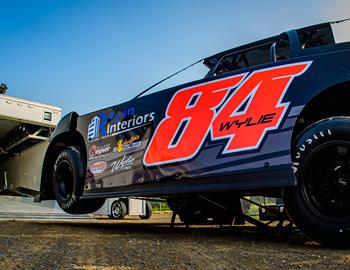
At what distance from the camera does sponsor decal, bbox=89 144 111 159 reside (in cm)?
492

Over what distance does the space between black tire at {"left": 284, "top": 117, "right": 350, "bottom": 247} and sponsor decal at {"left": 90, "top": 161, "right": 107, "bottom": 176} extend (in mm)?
2371

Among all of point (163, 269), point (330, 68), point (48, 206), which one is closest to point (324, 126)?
point (330, 68)

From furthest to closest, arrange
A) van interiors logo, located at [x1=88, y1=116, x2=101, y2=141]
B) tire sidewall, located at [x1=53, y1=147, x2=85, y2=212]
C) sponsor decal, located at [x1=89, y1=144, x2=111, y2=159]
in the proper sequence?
tire sidewall, located at [x1=53, y1=147, x2=85, y2=212]
van interiors logo, located at [x1=88, y1=116, x2=101, y2=141]
sponsor decal, located at [x1=89, y1=144, x2=111, y2=159]

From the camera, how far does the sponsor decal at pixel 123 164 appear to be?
452 cm

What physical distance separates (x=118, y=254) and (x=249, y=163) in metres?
1.33

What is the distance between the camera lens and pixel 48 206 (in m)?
8.31

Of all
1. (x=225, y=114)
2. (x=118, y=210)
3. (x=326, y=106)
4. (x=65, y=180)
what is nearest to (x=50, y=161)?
(x=65, y=180)

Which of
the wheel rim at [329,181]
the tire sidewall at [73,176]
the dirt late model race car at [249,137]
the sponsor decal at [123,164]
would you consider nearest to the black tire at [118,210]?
the tire sidewall at [73,176]

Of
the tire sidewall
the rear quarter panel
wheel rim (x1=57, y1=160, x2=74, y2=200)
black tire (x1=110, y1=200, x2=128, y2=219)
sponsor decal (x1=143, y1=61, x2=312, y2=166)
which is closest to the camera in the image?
the rear quarter panel

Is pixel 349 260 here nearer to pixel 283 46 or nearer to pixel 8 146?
pixel 283 46

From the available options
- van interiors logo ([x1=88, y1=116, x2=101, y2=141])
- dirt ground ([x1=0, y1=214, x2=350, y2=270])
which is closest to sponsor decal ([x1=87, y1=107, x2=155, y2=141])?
van interiors logo ([x1=88, y1=116, x2=101, y2=141])

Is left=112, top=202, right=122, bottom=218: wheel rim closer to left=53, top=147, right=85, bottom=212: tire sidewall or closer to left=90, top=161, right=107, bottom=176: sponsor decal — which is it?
left=53, top=147, right=85, bottom=212: tire sidewall

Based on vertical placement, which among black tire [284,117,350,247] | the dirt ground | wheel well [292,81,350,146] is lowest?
the dirt ground

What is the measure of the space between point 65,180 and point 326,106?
3789 millimetres
